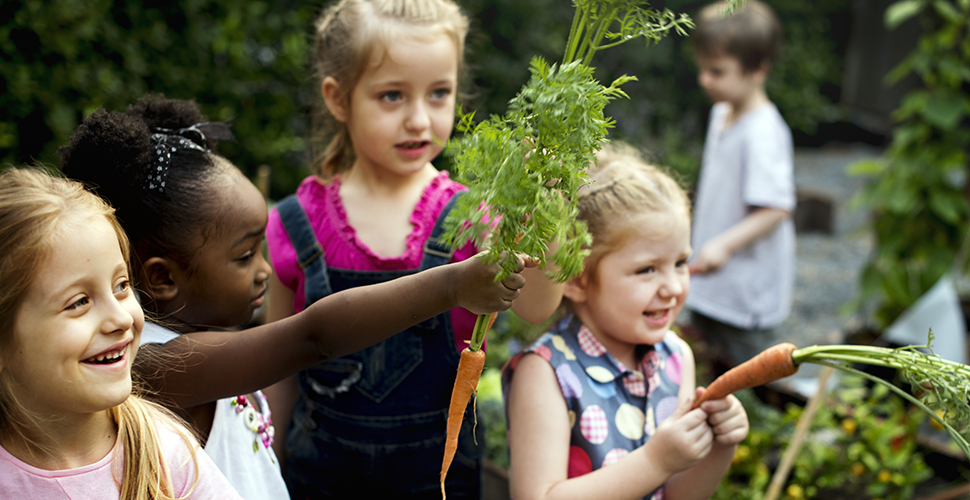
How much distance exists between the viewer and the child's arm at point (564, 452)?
4.90 ft

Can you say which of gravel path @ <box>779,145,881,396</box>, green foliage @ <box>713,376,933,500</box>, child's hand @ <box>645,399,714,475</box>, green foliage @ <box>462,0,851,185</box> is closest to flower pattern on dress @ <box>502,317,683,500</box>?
child's hand @ <box>645,399,714,475</box>

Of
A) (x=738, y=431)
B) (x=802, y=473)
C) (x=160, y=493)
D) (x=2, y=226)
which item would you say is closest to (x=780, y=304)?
(x=802, y=473)

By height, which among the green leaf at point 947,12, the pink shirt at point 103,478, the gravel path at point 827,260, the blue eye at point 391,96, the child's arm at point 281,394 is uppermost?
the green leaf at point 947,12

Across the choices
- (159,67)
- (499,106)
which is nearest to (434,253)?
(159,67)

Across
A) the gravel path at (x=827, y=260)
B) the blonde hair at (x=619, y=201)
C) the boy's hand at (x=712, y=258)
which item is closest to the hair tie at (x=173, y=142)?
the blonde hair at (x=619, y=201)

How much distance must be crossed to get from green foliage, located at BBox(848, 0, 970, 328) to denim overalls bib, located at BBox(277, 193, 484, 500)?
3.25 meters

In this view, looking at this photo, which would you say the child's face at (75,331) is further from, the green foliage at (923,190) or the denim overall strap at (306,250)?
the green foliage at (923,190)

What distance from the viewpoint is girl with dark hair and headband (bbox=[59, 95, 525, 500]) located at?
124 cm

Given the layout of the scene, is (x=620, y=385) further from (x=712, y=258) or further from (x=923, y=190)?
(x=923, y=190)

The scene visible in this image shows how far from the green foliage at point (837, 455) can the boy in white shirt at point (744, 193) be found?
Result: 0.40 m

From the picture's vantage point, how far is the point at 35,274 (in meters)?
1.00

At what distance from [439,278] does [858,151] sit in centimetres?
1033

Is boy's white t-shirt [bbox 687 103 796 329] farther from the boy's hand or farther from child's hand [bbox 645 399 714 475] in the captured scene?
child's hand [bbox 645 399 714 475]

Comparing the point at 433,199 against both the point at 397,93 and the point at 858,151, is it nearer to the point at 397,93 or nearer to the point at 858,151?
the point at 397,93
